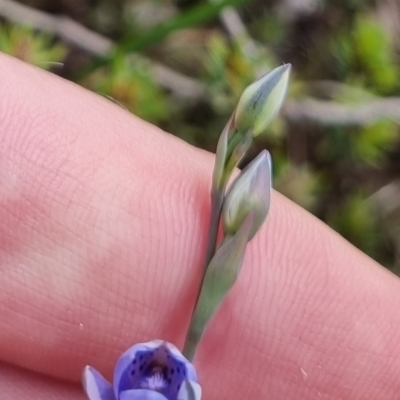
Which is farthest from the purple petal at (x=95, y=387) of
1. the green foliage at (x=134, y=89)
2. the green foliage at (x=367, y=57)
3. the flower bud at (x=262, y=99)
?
the green foliage at (x=367, y=57)

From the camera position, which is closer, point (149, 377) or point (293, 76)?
point (149, 377)

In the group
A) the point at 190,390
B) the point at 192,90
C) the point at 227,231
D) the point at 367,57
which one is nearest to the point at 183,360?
the point at 190,390

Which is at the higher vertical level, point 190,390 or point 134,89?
point 134,89

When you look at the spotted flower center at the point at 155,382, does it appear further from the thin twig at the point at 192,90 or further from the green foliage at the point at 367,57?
the green foliage at the point at 367,57

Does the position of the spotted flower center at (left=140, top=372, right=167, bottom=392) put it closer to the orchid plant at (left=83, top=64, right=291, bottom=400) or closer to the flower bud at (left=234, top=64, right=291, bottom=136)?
the orchid plant at (left=83, top=64, right=291, bottom=400)

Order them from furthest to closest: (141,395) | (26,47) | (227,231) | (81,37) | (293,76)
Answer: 1. (293,76)
2. (81,37)
3. (26,47)
4. (227,231)
5. (141,395)

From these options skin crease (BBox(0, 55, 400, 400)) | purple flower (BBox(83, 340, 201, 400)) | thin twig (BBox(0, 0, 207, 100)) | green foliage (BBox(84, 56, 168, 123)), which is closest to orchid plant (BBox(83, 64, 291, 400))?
purple flower (BBox(83, 340, 201, 400))

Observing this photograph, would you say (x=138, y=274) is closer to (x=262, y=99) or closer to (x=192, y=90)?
(x=262, y=99)

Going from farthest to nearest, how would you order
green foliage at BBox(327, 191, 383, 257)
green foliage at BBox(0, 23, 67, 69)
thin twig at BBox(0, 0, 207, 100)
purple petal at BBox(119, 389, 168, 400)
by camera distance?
green foliage at BBox(327, 191, 383, 257)
thin twig at BBox(0, 0, 207, 100)
green foliage at BBox(0, 23, 67, 69)
purple petal at BBox(119, 389, 168, 400)
